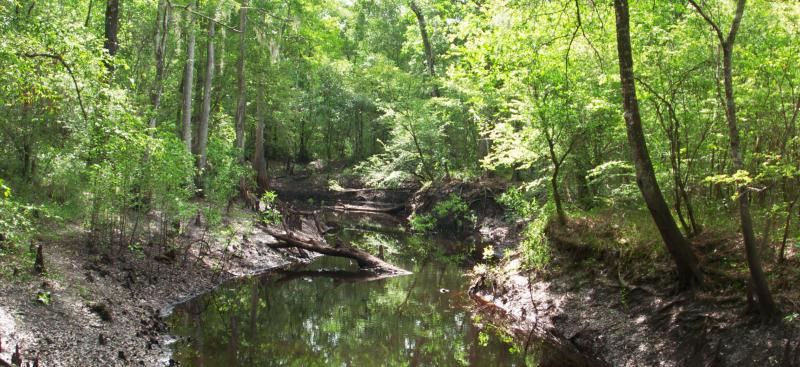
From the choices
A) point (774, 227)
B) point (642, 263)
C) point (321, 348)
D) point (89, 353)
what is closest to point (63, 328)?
point (89, 353)

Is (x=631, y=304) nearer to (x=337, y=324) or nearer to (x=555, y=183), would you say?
(x=555, y=183)

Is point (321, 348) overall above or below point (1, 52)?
below

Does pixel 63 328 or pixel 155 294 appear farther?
pixel 155 294

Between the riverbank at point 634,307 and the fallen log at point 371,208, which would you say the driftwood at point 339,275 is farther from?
the fallen log at point 371,208

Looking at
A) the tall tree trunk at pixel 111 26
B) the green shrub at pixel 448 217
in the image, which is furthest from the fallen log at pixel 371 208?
the tall tree trunk at pixel 111 26

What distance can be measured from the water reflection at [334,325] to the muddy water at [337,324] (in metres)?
0.02

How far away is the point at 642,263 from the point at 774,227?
6.58ft

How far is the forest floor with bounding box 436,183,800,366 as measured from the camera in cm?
702

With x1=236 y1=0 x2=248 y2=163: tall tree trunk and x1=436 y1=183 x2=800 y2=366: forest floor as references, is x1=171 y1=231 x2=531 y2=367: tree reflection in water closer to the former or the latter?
x1=436 y1=183 x2=800 y2=366: forest floor

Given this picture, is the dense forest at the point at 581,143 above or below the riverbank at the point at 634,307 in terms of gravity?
above

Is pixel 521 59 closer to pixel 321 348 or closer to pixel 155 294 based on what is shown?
pixel 321 348

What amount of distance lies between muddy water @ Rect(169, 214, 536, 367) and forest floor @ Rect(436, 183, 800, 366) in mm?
912

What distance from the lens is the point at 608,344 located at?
340 inches

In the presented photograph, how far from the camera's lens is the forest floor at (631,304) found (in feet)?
23.0
